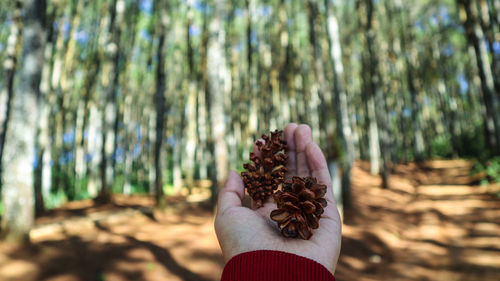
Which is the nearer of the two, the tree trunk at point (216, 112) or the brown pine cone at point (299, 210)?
the brown pine cone at point (299, 210)

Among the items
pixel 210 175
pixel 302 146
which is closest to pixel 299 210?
pixel 302 146

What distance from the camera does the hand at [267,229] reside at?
1.69 meters

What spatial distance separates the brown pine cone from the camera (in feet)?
5.60

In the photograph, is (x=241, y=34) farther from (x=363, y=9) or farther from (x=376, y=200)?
(x=376, y=200)

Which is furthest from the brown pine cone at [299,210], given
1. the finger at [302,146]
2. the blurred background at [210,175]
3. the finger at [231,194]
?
the blurred background at [210,175]

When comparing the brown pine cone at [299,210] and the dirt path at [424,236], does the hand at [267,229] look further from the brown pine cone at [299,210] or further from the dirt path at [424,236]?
the dirt path at [424,236]

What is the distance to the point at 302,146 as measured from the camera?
2432 millimetres

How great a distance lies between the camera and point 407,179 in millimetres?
18031

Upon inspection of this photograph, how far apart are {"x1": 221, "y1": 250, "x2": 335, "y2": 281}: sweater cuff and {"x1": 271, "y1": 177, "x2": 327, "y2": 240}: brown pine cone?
0.62 feet

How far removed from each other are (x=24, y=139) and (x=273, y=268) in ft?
21.1

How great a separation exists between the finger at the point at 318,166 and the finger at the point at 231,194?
0.62 meters

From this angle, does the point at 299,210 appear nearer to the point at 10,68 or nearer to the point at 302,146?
the point at 302,146

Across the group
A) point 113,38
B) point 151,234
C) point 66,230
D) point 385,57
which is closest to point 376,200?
point 151,234

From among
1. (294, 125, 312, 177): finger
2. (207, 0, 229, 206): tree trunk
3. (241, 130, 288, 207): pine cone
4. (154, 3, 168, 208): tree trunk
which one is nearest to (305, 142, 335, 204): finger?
(294, 125, 312, 177): finger
